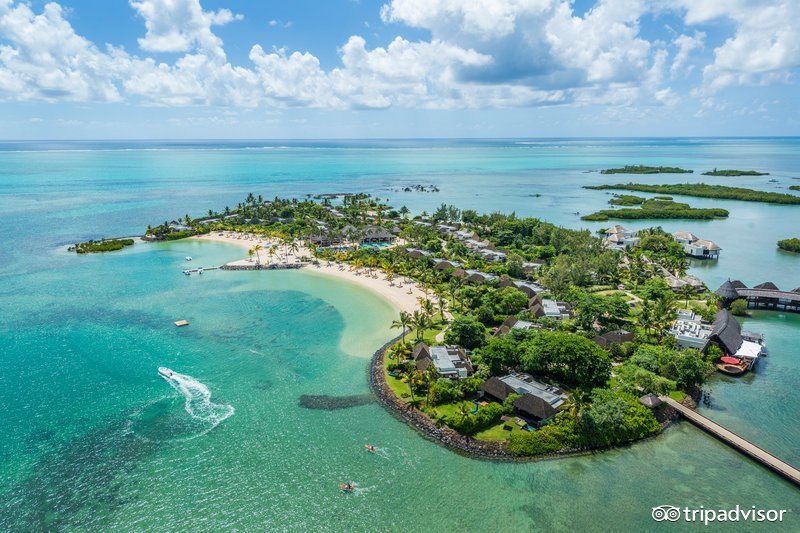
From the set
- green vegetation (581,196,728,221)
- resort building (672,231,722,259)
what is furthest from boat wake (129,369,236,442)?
green vegetation (581,196,728,221)

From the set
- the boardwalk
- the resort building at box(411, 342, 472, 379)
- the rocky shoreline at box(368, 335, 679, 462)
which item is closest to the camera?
the boardwalk

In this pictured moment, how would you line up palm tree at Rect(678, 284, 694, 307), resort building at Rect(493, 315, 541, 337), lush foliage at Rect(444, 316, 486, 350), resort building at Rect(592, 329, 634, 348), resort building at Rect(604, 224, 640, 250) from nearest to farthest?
lush foliage at Rect(444, 316, 486, 350) < resort building at Rect(592, 329, 634, 348) < resort building at Rect(493, 315, 541, 337) < palm tree at Rect(678, 284, 694, 307) < resort building at Rect(604, 224, 640, 250)

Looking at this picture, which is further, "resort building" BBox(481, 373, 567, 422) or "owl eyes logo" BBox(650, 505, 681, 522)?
"resort building" BBox(481, 373, 567, 422)

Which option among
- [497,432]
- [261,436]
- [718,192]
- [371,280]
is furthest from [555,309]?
[718,192]

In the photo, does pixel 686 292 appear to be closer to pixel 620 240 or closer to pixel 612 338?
pixel 612 338

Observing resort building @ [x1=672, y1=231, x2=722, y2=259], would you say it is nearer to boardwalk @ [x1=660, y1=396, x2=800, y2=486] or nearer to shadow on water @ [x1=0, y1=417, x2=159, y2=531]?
boardwalk @ [x1=660, y1=396, x2=800, y2=486]

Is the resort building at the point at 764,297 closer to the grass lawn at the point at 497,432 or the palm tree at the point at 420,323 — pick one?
the palm tree at the point at 420,323

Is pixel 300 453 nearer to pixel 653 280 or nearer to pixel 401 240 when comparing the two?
pixel 653 280

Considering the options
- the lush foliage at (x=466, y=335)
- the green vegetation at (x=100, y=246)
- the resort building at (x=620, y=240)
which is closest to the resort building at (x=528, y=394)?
the lush foliage at (x=466, y=335)
